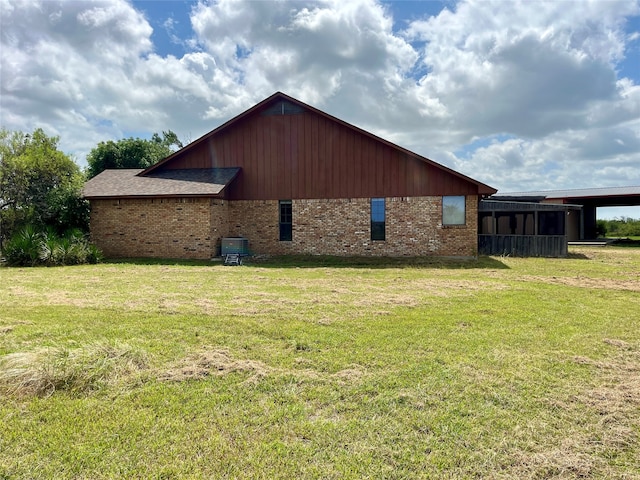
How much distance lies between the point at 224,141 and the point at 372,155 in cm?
680

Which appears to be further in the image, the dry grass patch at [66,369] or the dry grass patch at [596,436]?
the dry grass patch at [66,369]

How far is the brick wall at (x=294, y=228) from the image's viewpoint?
16.1 meters

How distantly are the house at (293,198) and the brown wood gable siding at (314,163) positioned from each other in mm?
43

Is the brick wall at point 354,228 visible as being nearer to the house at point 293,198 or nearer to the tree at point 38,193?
the house at point 293,198

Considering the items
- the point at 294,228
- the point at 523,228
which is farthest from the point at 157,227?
the point at 523,228

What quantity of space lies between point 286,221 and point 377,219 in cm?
401

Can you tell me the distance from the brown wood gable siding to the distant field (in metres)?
9.44

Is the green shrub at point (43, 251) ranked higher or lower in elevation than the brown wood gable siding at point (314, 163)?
lower

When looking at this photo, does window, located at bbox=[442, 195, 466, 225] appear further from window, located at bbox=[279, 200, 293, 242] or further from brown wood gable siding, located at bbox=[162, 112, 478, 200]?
window, located at bbox=[279, 200, 293, 242]

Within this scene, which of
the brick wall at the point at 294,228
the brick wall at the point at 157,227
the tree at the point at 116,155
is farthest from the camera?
the tree at the point at 116,155

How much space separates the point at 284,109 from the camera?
1733 cm

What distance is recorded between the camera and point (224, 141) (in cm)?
1798

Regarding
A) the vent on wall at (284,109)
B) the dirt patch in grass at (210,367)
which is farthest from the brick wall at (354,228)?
the dirt patch in grass at (210,367)

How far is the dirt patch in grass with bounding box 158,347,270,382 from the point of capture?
4.05 metres
